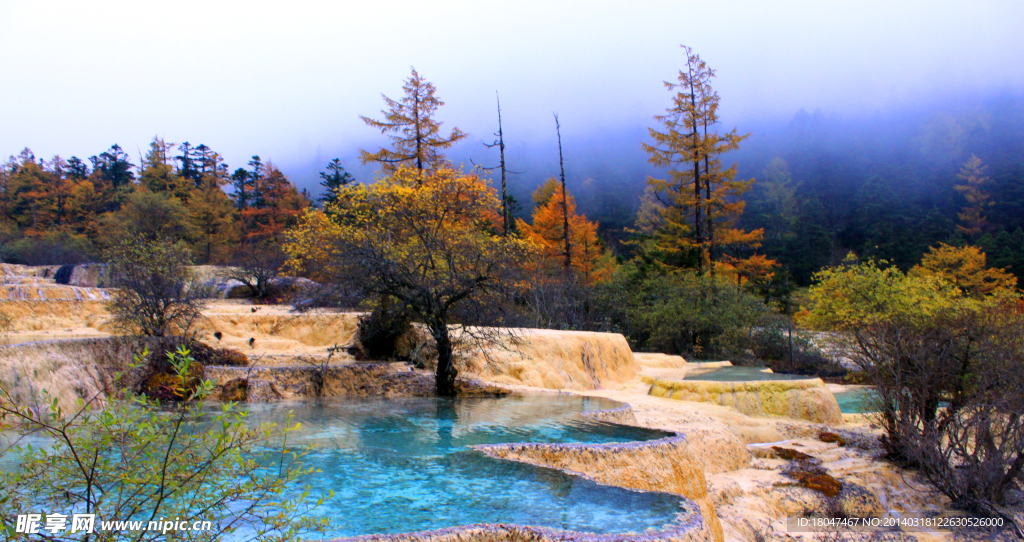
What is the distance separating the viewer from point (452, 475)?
6.24m

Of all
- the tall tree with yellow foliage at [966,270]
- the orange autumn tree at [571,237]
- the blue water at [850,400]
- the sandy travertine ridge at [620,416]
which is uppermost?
the orange autumn tree at [571,237]

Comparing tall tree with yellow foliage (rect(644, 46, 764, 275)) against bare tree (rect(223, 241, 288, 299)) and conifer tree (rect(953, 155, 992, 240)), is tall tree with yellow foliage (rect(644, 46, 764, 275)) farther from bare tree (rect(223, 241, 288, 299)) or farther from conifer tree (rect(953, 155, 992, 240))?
conifer tree (rect(953, 155, 992, 240))

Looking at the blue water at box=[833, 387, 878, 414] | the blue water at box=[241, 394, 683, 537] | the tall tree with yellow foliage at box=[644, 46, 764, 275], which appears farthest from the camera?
the tall tree with yellow foliage at box=[644, 46, 764, 275]

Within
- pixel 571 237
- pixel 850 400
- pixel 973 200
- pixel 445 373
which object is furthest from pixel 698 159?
pixel 973 200

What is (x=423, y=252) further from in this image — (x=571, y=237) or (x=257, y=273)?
(x=571, y=237)

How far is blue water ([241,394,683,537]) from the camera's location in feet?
16.7

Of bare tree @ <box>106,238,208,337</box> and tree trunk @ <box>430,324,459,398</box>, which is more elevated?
bare tree @ <box>106,238,208,337</box>

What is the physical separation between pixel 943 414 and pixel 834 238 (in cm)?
5543

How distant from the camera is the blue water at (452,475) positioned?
5.08 metres

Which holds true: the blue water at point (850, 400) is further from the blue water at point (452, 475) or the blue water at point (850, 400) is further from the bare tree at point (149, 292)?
the bare tree at point (149, 292)

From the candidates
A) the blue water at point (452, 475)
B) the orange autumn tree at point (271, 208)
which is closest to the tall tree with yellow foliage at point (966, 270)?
the blue water at point (452, 475)

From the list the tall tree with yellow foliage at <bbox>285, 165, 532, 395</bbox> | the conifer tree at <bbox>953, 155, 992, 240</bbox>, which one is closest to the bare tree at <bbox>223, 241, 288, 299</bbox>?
the tall tree with yellow foliage at <bbox>285, 165, 532, 395</bbox>

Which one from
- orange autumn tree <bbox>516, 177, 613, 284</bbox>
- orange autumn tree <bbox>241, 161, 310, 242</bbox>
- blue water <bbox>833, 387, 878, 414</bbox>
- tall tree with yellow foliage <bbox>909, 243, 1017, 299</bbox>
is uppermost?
orange autumn tree <bbox>241, 161, 310, 242</bbox>

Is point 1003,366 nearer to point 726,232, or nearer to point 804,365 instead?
point 804,365
